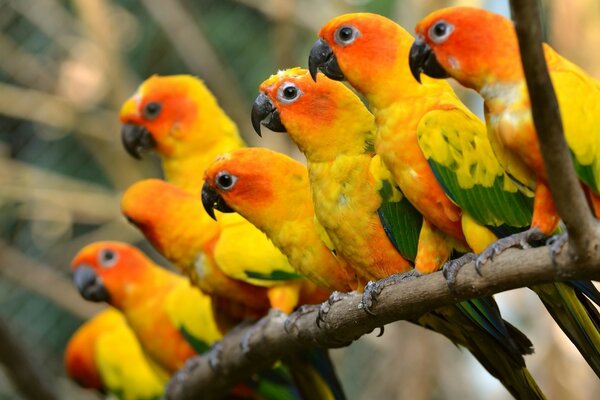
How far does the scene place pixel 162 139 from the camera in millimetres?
4598

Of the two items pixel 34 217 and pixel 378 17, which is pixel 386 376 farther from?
pixel 378 17

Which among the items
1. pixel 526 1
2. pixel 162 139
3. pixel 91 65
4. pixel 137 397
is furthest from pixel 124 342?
pixel 526 1

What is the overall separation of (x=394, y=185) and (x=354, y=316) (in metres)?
0.44

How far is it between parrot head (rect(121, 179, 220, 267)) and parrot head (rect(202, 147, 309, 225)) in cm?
71

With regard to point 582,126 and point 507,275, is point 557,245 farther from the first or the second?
point 582,126

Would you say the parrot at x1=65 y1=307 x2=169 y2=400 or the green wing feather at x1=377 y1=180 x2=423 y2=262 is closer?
the green wing feather at x1=377 y1=180 x2=423 y2=262

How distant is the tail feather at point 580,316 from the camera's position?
9.00 ft

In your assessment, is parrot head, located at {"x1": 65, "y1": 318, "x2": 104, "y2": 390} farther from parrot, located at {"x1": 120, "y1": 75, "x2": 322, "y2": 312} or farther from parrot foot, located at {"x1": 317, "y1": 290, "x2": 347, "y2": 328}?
parrot foot, located at {"x1": 317, "y1": 290, "x2": 347, "y2": 328}

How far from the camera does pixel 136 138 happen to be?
4602 mm

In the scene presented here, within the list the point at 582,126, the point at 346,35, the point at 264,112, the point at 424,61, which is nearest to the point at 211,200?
the point at 264,112

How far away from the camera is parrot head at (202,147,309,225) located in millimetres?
3373

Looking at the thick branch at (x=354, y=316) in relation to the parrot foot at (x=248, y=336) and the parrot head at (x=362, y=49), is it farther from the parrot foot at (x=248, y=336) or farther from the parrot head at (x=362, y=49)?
the parrot head at (x=362, y=49)

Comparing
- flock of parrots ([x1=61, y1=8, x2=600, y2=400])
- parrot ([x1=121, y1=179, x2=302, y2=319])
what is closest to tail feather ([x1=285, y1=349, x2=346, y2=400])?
flock of parrots ([x1=61, y1=8, x2=600, y2=400])

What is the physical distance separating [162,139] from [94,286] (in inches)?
34.9
